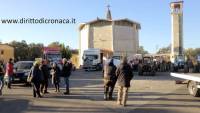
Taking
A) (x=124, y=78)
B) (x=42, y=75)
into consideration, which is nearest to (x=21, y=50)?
(x=42, y=75)

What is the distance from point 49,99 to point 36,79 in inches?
44.4

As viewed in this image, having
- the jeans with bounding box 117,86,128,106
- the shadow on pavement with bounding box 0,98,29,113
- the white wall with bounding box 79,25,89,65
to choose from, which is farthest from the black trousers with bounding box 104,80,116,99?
the white wall with bounding box 79,25,89,65

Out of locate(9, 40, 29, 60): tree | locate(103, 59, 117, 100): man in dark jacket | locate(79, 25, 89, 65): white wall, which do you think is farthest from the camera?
locate(9, 40, 29, 60): tree

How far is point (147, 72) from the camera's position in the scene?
4169 centimetres

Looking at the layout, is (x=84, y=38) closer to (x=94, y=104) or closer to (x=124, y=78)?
(x=94, y=104)

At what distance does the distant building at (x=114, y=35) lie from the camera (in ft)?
317

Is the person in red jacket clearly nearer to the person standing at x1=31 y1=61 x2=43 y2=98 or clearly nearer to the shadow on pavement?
the person standing at x1=31 y1=61 x2=43 y2=98

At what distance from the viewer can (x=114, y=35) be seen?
9694 cm

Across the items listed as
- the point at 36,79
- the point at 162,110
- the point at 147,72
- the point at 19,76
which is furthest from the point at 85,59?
the point at 162,110

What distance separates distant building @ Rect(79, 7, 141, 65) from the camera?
317ft

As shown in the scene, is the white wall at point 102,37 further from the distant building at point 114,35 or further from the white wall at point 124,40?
the white wall at point 124,40

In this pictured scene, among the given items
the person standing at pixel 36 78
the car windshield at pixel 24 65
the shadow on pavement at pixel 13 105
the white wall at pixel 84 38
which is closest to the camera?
the shadow on pavement at pixel 13 105

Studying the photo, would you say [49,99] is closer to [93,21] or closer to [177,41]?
[177,41]

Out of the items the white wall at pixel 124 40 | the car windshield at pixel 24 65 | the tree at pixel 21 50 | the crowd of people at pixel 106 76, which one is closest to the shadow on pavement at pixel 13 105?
the crowd of people at pixel 106 76
